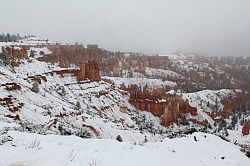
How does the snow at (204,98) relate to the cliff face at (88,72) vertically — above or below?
below

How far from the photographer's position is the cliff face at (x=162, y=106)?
3831 inches

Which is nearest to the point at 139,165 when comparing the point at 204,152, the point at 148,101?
the point at 204,152

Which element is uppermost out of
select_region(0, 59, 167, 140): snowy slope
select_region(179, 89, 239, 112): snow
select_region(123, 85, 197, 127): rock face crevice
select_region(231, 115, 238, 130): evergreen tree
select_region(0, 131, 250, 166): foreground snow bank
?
select_region(0, 131, 250, 166): foreground snow bank

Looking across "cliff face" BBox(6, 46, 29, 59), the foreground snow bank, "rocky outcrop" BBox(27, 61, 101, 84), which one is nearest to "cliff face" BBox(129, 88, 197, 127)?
"rocky outcrop" BBox(27, 61, 101, 84)

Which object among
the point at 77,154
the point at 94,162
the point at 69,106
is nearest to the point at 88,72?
the point at 69,106

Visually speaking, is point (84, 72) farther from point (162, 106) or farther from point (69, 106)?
point (69, 106)

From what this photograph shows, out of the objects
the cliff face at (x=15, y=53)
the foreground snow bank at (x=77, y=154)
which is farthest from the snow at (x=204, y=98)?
the foreground snow bank at (x=77, y=154)

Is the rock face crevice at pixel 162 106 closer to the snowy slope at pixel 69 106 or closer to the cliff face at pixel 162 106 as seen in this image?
the cliff face at pixel 162 106

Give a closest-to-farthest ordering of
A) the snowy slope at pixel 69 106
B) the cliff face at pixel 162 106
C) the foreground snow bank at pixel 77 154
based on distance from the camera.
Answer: the foreground snow bank at pixel 77 154 → the snowy slope at pixel 69 106 → the cliff face at pixel 162 106

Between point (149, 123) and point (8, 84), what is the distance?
4962cm

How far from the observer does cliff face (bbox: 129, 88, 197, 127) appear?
9731 centimetres

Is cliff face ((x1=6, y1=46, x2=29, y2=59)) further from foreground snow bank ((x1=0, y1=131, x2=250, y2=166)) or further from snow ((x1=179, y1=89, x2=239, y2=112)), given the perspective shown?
foreground snow bank ((x1=0, y1=131, x2=250, y2=166))

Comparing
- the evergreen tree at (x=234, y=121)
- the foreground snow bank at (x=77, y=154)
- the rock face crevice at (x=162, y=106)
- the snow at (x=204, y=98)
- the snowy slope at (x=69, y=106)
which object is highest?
the foreground snow bank at (x=77, y=154)

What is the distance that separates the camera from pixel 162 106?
341ft
